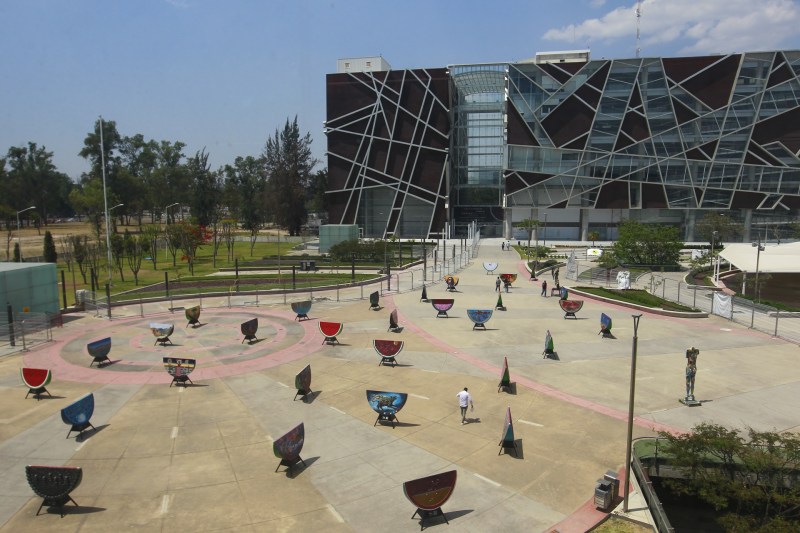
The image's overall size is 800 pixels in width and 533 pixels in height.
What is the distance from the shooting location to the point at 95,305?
35.0m

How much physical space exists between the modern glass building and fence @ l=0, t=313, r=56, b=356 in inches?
2636

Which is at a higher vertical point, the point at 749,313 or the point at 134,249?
the point at 134,249

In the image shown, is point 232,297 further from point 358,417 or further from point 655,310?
point 655,310

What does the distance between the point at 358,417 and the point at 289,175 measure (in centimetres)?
9546

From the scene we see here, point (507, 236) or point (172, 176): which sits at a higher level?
point (172, 176)

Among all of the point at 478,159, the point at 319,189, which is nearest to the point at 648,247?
the point at 478,159

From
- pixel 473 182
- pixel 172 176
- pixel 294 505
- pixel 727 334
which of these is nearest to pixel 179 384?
pixel 294 505

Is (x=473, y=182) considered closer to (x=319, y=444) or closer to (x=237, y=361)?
(x=237, y=361)

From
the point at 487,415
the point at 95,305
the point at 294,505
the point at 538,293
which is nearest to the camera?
the point at 294,505

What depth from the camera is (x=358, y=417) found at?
1834 cm

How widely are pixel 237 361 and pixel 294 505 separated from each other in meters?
12.7

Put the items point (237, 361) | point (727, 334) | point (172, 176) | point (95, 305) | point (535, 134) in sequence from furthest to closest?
1. point (172, 176)
2. point (535, 134)
3. point (95, 305)
4. point (727, 334)
5. point (237, 361)

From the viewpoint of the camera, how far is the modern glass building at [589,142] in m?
80.9

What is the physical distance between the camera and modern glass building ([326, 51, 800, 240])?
266 feet
